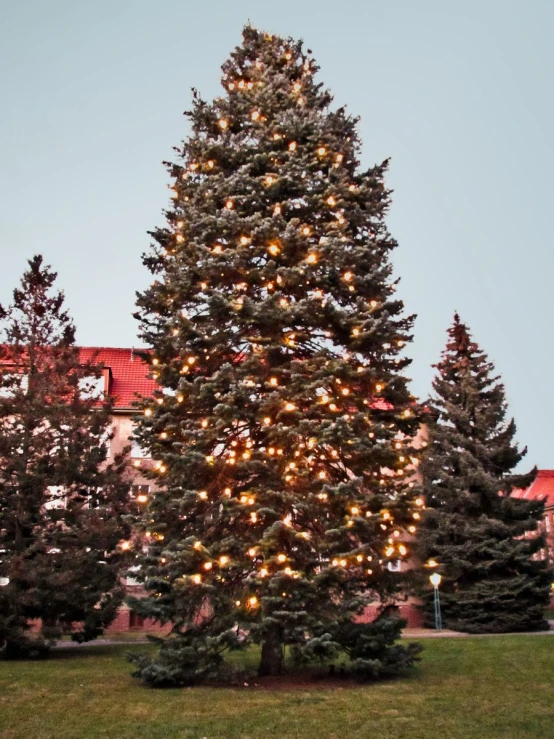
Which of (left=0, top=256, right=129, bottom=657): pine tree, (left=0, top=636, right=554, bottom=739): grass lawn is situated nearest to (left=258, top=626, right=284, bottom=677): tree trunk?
(left=0, top=636, right=554, bottom=739): grass lawn

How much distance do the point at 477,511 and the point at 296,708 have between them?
1836cm

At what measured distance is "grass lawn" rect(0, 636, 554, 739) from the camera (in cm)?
791

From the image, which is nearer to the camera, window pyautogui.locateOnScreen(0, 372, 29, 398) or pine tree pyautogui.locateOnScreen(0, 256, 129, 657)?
pine tree pyautogui.locateOnScreen(0, 256, 129, 657)

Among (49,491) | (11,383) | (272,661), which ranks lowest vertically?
(272,661)

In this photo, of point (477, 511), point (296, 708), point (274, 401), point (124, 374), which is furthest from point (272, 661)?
point (124, 374)

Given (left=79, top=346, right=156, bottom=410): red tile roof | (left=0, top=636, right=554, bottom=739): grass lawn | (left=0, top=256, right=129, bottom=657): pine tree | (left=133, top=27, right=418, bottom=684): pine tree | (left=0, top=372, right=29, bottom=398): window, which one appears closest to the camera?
(left=0, top=636, right=554, bottom=739): grass lawn

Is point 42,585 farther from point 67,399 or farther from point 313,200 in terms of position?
point 313,200

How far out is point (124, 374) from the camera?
31.5 metres

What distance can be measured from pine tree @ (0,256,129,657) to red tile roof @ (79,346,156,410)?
34.2ft

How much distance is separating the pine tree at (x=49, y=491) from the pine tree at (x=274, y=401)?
5.84 meters

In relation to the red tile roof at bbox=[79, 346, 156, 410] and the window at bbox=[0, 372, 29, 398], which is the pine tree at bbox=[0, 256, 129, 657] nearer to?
the window at bbox=[0, 372, 29, 398]

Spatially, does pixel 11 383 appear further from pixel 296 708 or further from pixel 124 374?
pixel 124 374

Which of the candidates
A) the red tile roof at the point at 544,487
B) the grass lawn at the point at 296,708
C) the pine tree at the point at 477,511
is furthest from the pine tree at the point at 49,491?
the red tile roof at the point at 544,487

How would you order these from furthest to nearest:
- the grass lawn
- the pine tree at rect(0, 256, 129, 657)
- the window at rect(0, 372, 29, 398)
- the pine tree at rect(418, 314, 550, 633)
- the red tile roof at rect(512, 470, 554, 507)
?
the red tile roof at rect(512, 470, 554, 507), the pine tree at rect(418, 314, 550, 633), the window at rect(0, 372, 29, 398), the pine tree at rect(0, 256, 129, 657), the grass lawn
